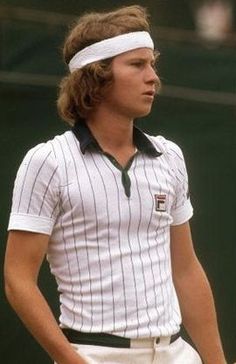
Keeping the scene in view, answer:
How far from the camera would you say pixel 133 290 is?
402cm

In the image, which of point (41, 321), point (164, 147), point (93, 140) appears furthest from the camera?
point (164, 147)

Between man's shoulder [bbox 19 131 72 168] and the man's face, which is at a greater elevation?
the man's face

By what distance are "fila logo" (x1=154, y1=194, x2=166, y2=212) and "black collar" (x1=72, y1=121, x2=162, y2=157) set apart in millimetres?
164

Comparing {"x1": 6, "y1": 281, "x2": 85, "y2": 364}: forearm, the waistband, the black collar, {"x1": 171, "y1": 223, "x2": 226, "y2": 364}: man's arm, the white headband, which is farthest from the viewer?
{"x1": 171, "y1": 223, "x2": 226, "y2": 364}: man's arm

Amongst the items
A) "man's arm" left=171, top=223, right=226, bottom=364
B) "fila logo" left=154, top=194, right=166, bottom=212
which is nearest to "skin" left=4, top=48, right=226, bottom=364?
"man's arm" left=171, top=223, right=226, bottom=364

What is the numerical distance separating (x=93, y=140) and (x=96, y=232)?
1.05 ft

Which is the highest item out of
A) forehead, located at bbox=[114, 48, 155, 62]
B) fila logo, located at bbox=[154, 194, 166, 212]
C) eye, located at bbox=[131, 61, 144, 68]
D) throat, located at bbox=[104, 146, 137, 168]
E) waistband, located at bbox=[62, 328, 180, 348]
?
forehead, located at bbox=[114, 48, 155, 62]

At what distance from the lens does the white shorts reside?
3984mm

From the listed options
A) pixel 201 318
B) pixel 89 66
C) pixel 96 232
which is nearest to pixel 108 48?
pixel 89 66

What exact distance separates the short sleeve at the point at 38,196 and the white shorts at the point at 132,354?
394 mm

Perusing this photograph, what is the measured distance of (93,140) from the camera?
13.5 feet

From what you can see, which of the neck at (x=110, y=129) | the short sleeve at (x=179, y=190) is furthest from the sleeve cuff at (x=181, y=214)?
the neck at (x=110, y=129)

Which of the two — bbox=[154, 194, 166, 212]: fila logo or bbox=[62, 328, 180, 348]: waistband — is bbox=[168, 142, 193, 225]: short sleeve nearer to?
bbox=[154, 194, 166, 212]: fila logo

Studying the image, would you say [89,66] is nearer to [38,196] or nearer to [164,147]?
[164,147]
